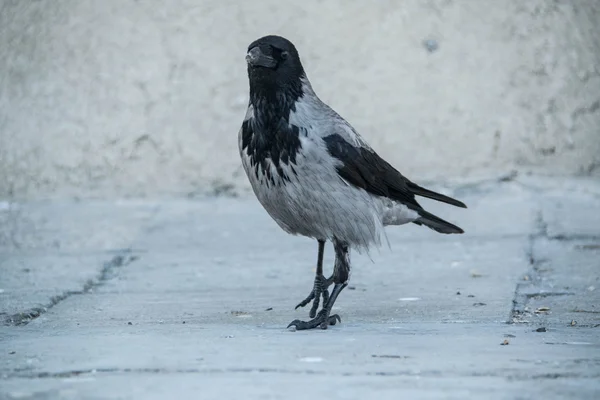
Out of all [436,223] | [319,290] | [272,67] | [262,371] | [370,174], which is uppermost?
[272,67]

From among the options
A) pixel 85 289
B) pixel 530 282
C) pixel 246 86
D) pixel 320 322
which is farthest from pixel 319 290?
pixel 246 86

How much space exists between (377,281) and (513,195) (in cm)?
207

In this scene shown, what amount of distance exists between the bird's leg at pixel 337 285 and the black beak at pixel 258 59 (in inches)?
34.5

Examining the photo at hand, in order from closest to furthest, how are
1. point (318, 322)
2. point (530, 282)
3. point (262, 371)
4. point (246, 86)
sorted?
→ 1. point (262, 371)
2. point (318, 322)
3. point (530, 282)
4. point (246, 86)

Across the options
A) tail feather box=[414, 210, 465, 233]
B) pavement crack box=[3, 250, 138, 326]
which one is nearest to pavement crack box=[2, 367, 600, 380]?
pavement crack box=[3, 250, 138, 326]

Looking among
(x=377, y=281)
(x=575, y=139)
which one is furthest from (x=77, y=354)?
(x=575, y=139)

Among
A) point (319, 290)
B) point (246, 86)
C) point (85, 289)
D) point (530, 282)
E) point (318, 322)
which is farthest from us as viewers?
point (246, 86)

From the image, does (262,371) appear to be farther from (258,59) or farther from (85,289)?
(85,289)

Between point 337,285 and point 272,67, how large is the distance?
1.05m

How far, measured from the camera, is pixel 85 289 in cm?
648

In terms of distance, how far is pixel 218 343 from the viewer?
4570 mm

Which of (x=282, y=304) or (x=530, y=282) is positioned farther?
(x=530, y=282)

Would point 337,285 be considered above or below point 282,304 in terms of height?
above

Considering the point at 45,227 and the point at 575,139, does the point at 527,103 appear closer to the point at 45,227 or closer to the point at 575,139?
the point at 575,139
